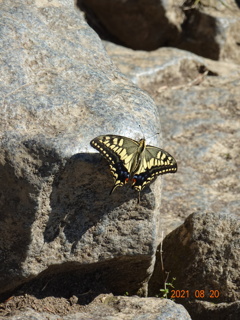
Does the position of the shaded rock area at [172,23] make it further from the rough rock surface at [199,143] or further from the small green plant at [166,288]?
the small green plant at [166,288]

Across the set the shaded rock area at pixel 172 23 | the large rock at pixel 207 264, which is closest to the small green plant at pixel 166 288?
the large rock at pixel 207 264

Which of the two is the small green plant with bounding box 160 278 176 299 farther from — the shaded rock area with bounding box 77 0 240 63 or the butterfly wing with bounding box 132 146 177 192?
the shaded rock area with bounding box 77 0 240 63

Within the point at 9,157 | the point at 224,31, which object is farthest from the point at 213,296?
the point at 224,31

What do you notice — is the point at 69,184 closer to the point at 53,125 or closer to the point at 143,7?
the point at 53,125

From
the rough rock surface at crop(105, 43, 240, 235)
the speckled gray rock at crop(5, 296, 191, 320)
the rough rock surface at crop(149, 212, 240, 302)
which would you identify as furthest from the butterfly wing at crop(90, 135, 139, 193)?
the rough rock surface at crop(105, 43, 240, 235)
